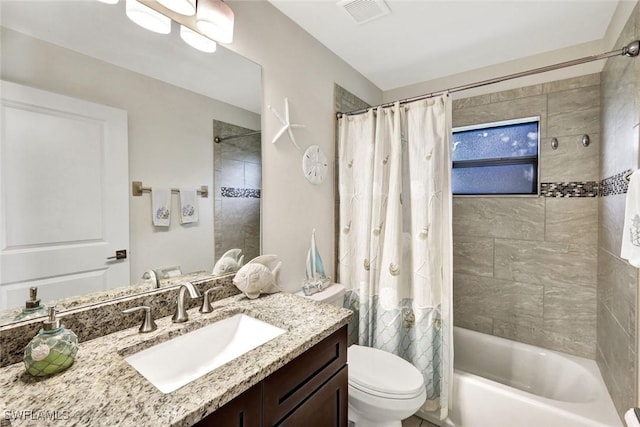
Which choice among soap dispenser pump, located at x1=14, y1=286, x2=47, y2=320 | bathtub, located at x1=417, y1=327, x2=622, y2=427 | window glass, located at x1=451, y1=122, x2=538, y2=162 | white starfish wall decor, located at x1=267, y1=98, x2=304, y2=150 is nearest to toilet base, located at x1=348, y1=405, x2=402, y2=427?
bathtub, located at x1=417, y1=327, x2=622, y2=427

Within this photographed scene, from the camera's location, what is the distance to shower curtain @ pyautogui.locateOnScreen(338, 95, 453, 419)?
5.51 feet

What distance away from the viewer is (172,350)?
0.98 metres

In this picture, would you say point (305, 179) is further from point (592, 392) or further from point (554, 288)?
point (592, 392)

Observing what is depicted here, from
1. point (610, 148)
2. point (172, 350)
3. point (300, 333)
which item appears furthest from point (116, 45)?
point (610, 148)

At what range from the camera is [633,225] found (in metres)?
1.08

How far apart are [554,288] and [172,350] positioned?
2525 millimetres

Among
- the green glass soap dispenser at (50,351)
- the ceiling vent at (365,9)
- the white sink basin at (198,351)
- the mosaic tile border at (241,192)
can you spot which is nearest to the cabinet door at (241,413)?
the white sink basin at (198,351)

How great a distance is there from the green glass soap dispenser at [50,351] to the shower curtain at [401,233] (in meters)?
1.57

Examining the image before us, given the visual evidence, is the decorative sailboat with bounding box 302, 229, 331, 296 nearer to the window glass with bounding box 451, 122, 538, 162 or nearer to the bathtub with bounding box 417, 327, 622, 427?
the bathtub with bounding box 417, 327, 622, 427

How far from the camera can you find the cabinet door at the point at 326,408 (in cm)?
92

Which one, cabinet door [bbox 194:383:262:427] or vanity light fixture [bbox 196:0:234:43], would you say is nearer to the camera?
cabinet door [bbox 194:383:262:427]

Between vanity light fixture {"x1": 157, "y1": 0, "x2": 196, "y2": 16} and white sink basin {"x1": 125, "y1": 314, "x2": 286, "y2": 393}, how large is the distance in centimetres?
130

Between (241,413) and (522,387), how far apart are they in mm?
2271

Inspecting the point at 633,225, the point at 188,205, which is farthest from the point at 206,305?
the point at 633,225
